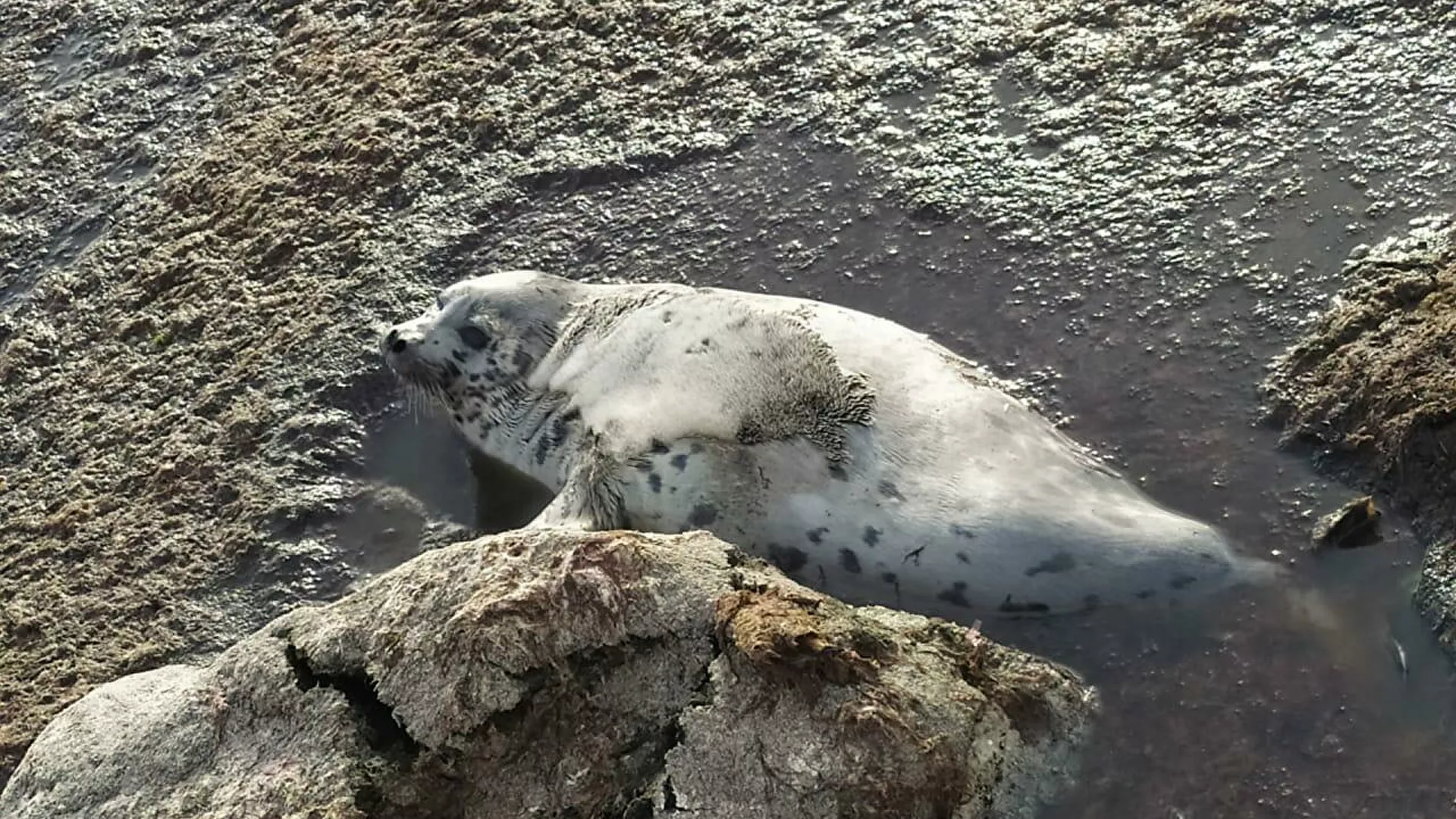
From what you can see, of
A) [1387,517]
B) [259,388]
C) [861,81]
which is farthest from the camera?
[861,81]

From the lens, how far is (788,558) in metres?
4.06

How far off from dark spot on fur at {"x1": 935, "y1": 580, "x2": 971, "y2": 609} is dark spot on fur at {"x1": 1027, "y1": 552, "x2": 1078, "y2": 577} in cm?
16

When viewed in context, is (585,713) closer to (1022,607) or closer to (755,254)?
(1022,607)

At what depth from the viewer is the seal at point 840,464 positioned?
12.5 ft

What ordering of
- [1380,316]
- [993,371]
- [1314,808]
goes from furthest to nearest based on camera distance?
[993,371]
[1380,316]
[1314,808]

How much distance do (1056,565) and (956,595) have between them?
0.80ft

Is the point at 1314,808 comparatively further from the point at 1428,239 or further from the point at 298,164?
the point at 298,164

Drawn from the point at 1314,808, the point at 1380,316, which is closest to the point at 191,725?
the point at 1314,808

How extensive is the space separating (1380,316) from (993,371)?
3.36 feet

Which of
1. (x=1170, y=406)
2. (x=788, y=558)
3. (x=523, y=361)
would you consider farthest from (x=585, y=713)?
(x=523, y=361)

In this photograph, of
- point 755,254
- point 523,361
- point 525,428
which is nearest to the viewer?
point 525,428

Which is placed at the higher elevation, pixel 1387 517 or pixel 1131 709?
pixel 1387 517

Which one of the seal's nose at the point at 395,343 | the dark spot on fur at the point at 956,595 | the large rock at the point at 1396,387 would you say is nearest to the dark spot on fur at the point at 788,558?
the dark spot on fur at the point at 956,595

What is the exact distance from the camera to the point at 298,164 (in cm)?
630
